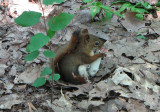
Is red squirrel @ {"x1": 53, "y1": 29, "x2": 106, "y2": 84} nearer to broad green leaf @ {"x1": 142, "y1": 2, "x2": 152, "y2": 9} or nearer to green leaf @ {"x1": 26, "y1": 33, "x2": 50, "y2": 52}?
green leaf @ {"x1": 26, "y1": 33, "x2": 50, "y2": 52}

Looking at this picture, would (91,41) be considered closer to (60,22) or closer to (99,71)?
(99,71)

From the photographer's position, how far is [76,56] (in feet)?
11.8

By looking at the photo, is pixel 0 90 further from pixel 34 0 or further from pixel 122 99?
pixel 34 0

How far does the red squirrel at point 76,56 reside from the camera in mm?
3467

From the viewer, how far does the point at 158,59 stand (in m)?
3.92

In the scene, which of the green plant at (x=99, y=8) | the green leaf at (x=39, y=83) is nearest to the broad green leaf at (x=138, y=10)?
the green plant at (x=99, y=8)

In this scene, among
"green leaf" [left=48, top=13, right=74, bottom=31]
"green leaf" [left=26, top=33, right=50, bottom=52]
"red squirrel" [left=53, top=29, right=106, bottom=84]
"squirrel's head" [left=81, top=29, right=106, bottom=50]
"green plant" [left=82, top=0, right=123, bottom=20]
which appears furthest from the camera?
"green plant" [left=82, top=0, right=123, bottom=20]

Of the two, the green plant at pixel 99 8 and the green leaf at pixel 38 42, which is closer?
the green leaf at pixel 38 42

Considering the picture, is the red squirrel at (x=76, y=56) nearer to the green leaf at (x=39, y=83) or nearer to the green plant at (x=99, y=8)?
the green leaf at (x=39, y=83)

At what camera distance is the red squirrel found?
347cm

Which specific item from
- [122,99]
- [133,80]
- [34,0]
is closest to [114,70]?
[133,80]

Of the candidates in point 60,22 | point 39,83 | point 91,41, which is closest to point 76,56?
point 91,41

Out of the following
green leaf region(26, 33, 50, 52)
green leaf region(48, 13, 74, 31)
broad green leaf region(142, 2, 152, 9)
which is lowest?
green leaf region(26, 33, 50, 52)

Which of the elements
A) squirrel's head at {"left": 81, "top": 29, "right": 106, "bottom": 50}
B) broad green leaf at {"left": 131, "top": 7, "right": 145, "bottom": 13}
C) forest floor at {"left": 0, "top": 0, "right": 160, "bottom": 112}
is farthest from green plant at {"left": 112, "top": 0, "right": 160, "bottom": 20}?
squirrel's head at {"left": 81, "top": 29, "right": 106, "bottom": 50}
